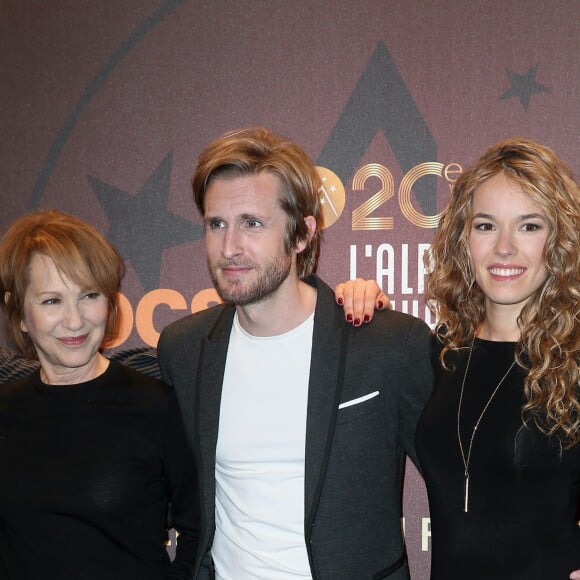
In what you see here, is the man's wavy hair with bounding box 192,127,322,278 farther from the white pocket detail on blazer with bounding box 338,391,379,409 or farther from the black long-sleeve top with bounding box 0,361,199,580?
the black long-sleeve top with bounding box 0,361,199,580

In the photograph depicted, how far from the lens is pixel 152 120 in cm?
290

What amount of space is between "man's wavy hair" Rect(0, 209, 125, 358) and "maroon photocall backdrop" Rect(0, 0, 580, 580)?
799mm

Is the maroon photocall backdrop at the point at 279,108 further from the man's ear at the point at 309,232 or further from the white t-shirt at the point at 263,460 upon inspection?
the white t-shirt at the point at 263,460

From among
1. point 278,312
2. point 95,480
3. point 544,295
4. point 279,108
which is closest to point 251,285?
point 278,312

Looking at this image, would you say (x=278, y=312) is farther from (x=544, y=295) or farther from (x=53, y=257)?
(x=544, y=295)

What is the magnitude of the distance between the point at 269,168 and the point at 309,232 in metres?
0.26

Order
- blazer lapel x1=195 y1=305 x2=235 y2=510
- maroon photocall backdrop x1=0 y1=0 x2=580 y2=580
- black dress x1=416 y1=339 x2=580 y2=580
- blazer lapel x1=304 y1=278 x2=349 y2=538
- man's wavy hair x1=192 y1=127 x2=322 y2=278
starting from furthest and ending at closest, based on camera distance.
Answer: maroon photocall backdrop x1=0 y1=0 x2=580 y2=580 → man's wavy hair x1=192 y1=127 x2=322 y2=278 → blazer lapel x1=195 y1=305 x2=235 y2=510 → blazer lapel x1=304 y1=278 x2=349 y2=538 → black dress x1=416 y1=339 x2=580 y2=580

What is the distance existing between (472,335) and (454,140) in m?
0.90

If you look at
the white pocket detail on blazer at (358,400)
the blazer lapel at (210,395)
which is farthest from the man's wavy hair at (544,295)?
the blazer lapel at (210,395)

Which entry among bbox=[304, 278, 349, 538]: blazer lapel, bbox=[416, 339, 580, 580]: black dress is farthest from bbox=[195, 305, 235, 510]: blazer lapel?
bbox=[416, 339, 580, 580]: black dress

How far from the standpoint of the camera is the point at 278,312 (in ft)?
7.21

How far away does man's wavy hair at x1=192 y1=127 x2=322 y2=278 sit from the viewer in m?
2.23

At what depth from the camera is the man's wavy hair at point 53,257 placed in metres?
2.05

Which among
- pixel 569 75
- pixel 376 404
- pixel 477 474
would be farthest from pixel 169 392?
pixel 569 75
